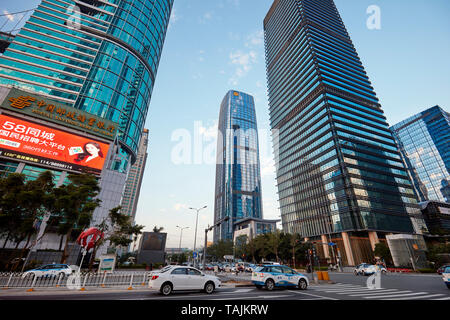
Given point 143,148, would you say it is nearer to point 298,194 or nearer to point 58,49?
point 58,49

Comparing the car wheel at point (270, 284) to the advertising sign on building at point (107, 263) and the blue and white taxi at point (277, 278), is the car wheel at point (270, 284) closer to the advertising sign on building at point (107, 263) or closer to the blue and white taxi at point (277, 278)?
the blue and white taxi at point (277, 278)

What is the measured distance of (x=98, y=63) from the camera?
59.5 metres

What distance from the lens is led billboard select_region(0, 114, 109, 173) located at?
109 ft

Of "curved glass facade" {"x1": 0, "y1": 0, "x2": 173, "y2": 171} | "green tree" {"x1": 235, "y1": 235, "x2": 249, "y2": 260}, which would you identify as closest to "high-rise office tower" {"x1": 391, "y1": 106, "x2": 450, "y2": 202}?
"green tree" {"x1": 235, "y1": 235, "x2": 249, "y2": 260}

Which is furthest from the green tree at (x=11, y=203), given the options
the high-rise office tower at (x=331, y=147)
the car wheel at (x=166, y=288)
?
the high-rise office tower at (x=331, y=147)

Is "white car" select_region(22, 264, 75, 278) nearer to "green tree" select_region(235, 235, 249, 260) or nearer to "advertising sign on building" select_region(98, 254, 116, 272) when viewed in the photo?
"advertising sign on building" select_region(98, 254, 116, 272)

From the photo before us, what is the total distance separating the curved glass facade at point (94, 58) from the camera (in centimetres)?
5262

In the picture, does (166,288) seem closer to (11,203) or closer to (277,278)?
(277,278)

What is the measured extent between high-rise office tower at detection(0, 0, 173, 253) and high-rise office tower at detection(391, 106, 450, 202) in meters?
147

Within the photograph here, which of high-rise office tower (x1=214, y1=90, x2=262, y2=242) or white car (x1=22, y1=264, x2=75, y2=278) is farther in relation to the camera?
high-rise office tower (x1=214, y1=90, x2=262, y2=242)

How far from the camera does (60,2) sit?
66.9 metres

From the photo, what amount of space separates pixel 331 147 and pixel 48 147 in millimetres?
70430

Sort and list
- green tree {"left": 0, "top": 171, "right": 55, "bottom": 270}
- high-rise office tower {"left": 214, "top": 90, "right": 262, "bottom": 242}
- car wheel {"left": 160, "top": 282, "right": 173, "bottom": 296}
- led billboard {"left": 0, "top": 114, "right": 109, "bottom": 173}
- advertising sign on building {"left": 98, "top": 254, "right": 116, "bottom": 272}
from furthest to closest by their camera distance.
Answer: high-rise office tower {"left": 214, "top": 90, "right": 262, "bottom": 242}, led billboard {"left": 0, "top": 114, "right": 109, "bottom": 173}, advertising sign on building {"left": 98, "top": 254, "right": 116, "bottom": 272}, green tree {"left": 0, "top": 171, "right": 55, "bottom": 270}, car wheel {"left": 160, "top": 282, "right": 173, "bottom": 296}
